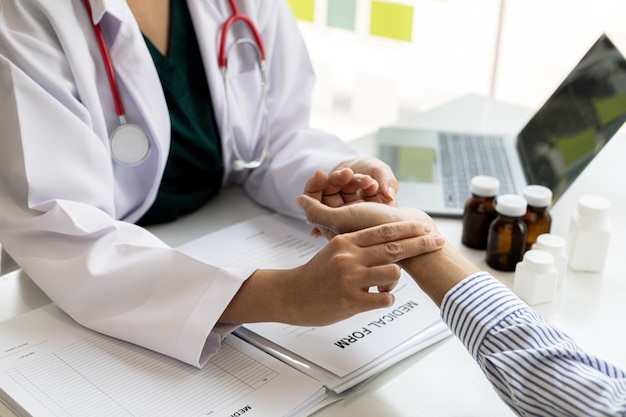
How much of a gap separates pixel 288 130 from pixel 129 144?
36 cm

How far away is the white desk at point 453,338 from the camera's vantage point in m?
0.87

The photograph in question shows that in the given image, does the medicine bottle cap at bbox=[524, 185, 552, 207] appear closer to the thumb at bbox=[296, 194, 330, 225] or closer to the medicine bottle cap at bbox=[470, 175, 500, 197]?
the medicine bottle cap at bbox=[470, 175, 500, 197]

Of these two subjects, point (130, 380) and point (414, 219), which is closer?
point (130, 380)

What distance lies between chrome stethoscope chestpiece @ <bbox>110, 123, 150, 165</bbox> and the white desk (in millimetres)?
164

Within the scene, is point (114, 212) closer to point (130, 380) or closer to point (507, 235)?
point (130, 380)

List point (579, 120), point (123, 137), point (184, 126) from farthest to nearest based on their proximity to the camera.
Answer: point (579, 120) < point (184, 126) < point (123, 137)

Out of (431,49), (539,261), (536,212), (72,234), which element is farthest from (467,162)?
(431,49)

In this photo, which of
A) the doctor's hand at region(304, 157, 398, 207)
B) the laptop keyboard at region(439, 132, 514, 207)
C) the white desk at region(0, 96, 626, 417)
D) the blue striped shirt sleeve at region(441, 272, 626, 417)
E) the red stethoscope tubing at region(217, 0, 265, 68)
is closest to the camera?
the blue striped shirt sleeve at region(441, 272, 626, 417)

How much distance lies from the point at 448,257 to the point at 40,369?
1.70 ft

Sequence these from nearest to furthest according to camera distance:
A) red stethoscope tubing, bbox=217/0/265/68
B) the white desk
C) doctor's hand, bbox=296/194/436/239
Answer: the white desk, doctor's hand, bbox=296/194/436/239, red stethoscope tubing, bbox=217/0/265/68

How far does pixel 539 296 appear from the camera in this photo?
41.5 inches

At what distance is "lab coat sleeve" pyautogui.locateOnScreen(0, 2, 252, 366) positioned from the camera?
3.09 ft

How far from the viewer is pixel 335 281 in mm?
875

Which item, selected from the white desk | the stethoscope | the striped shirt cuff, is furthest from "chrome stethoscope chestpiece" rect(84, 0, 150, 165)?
the striped shirt cuff
